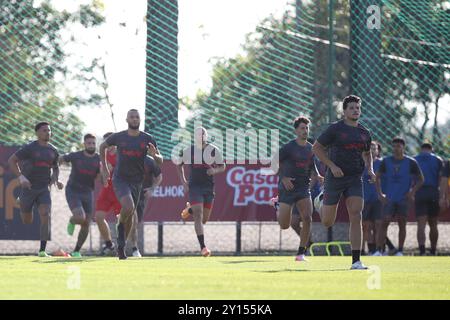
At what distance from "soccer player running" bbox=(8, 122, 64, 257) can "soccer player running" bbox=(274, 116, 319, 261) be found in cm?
404

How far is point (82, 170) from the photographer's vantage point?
20891 mm

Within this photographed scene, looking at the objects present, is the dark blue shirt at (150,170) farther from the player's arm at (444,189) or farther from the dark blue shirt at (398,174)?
the player's arm at (444,189)

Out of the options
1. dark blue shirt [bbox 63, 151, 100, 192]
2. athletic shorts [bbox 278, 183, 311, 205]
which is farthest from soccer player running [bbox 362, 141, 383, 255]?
dark blue shirt [bbox 63, 151, 100, 192]

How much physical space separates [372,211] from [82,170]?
5531mm

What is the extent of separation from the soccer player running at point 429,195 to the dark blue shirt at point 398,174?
1.65ft

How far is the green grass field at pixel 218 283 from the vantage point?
9383 mm

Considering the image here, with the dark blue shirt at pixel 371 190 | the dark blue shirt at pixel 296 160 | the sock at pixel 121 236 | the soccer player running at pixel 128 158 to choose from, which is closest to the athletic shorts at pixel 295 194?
the dark blue shirt at pixel 296 160

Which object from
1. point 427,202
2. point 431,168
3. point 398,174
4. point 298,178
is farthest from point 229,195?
point 298,178

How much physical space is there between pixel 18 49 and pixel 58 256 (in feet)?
19.8

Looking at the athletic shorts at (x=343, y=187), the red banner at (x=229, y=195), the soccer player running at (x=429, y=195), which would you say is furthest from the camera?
the red banner at (x=229, y=195)

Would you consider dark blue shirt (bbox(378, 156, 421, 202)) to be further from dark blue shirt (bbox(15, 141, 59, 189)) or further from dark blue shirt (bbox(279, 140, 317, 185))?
dark blue shirt (bbox(15, 141, 59, 189))

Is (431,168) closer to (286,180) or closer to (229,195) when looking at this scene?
(229,195)

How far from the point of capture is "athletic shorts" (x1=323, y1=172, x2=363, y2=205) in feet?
46.0
